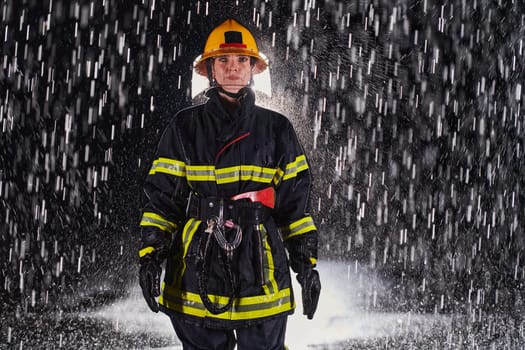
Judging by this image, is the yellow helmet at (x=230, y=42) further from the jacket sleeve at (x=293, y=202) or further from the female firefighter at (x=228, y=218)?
the jacket sleeve at (x=293, y=202)

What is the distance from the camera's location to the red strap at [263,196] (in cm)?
238

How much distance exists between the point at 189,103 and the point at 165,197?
25.3 ft

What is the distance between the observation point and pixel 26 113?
32.6ft

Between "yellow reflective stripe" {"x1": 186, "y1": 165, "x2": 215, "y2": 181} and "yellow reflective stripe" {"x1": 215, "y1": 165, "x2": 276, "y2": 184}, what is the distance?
3 centimetres

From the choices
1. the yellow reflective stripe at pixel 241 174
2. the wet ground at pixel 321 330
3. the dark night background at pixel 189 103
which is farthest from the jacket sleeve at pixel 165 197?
the dark night background at pixel 189 103

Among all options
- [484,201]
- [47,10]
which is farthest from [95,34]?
[484,201]

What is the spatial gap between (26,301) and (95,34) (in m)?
5.60

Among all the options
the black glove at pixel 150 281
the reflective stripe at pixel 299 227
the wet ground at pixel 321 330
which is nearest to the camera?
the black glove at pixel 150 281

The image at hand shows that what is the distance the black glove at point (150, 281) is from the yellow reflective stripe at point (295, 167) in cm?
65

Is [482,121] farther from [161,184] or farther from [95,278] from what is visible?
A: [161,184]

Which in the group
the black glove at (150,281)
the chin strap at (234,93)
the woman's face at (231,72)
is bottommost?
the black glove at (150,281)

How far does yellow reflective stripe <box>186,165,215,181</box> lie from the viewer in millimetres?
2366

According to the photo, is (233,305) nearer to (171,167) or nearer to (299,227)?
(299,227)

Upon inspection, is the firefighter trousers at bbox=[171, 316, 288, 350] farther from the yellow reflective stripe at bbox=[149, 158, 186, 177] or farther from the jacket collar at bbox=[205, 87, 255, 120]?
the jacket collar at bbox=[205, 87, 255, 120]
